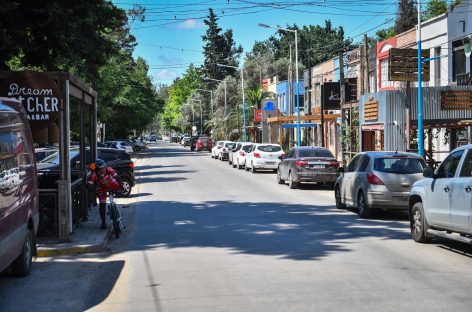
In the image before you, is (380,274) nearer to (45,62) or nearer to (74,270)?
(74,270)

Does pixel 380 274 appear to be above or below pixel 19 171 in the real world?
below

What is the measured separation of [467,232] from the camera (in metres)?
9.34

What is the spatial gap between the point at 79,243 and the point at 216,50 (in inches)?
3908

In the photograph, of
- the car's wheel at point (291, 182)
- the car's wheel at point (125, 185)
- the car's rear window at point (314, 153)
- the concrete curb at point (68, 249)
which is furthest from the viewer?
the car's rear window at point (314, 153)

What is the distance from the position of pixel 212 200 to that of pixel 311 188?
6.03 m

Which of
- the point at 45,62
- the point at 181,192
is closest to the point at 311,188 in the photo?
the point at 181,192

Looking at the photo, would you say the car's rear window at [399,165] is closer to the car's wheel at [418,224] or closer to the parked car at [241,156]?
the car's wheel at [418,224]

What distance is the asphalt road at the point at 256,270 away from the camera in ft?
23.4

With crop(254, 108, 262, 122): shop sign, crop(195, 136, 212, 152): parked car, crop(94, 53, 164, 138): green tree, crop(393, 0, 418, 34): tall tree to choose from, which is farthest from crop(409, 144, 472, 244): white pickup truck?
crop(195, 136, 212, 152): parked car

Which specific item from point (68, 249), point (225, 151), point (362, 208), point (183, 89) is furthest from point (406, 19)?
point (183, 89)

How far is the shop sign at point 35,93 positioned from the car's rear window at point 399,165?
7526 millimetres

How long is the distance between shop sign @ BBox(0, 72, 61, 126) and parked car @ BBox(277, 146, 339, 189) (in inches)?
509

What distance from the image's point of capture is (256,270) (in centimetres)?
883

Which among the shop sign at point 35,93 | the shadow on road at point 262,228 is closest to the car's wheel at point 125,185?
the shadow on road at point 262,228
